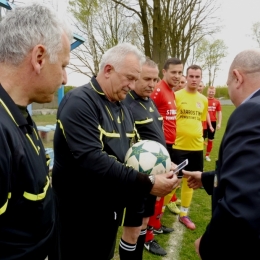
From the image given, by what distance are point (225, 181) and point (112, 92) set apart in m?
1.32

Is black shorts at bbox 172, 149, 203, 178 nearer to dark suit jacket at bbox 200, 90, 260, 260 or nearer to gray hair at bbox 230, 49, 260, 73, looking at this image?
gray hair at bbox 230, 49, 260, 73

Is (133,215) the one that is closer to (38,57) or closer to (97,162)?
(97,162)

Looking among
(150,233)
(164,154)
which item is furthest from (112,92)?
(150,233)

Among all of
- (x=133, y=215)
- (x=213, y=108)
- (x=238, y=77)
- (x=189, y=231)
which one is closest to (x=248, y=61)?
(x=238, y=77)

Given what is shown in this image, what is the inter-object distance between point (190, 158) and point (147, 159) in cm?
247

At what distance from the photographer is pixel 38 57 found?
1421 mm

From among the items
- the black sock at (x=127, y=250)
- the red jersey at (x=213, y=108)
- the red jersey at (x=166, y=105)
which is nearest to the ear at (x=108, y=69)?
the black sock at (x=127, y=250)

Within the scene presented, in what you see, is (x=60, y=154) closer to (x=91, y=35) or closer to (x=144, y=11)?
(x=144, y=11)

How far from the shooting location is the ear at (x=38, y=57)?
4.58 feet

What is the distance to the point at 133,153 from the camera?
8.16ft

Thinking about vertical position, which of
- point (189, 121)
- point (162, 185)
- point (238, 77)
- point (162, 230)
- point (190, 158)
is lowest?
point (162, 230)

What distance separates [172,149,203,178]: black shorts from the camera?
4.77 metres

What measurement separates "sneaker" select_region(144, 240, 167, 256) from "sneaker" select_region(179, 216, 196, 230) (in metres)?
0.82

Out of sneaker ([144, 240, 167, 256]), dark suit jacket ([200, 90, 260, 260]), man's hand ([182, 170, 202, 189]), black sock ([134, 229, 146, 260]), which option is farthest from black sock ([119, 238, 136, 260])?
dark suit jacket ([200, 90, 260, 260])
